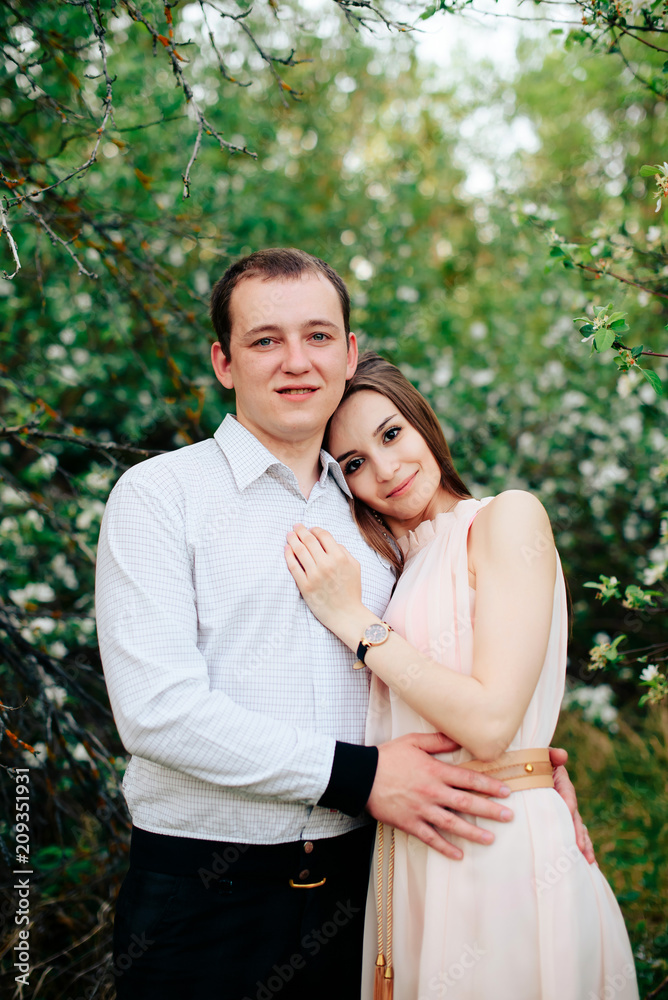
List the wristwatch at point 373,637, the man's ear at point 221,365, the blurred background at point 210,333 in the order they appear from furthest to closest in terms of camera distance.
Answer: the blurred background at point 210,333 < the man's ear at point 221,365 < the wristwatch at point 373,637

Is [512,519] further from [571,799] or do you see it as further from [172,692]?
[172,692]

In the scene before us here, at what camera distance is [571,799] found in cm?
191

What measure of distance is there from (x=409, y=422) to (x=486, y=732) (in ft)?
3.45

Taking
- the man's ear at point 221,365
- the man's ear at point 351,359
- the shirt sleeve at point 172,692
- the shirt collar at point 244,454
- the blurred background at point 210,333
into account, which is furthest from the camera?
the blurred background at point 210,333

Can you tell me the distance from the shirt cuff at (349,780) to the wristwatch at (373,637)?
23 cm

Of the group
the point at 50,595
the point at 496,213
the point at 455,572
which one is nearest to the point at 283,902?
the point at 455,572

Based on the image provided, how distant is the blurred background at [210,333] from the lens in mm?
2518

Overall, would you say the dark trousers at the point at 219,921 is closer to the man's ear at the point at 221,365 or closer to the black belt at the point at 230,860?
the black belt at the point at 230,860

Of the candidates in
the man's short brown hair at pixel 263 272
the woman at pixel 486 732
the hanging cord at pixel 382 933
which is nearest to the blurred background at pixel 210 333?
the man's short brown hair at pixel 263 272

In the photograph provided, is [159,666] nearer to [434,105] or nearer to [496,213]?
[496,213]

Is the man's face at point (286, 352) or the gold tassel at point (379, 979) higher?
the man's face at point (286, 352)

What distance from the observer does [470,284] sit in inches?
308

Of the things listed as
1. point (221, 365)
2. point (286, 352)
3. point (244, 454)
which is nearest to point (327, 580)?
point (244, 454)

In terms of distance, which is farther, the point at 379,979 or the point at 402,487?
the point at 402,487
